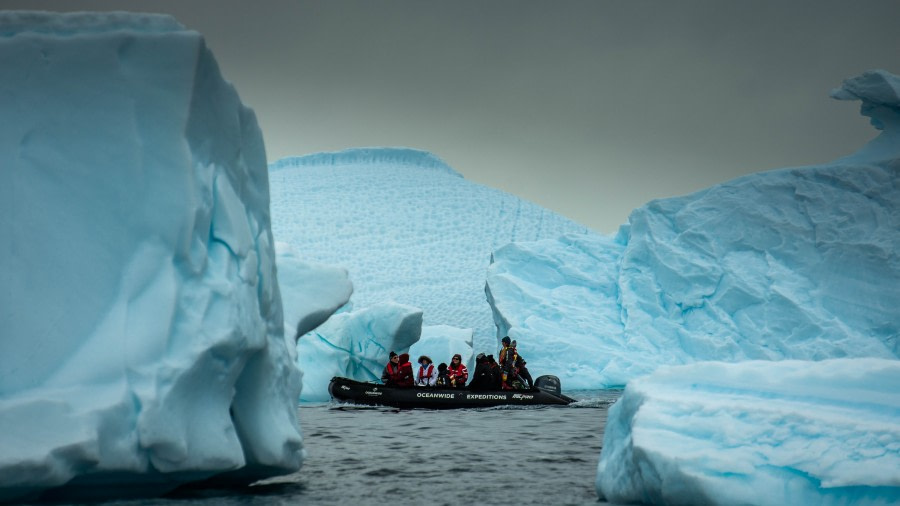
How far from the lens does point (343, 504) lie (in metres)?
5.82

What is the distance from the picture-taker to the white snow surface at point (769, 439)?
14.0 feet

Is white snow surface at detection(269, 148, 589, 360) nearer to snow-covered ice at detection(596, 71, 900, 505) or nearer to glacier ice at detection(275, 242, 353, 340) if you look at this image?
snow-covered ice at detection(596, 71, 900, 505)

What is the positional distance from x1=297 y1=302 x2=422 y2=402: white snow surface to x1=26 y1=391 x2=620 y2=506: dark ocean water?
220 inches

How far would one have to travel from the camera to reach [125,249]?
17.4 feet

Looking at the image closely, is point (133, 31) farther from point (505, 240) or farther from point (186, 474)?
point (505, 240)

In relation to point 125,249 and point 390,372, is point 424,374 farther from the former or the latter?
point 125,249

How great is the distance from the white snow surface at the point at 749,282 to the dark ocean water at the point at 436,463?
6.66 m

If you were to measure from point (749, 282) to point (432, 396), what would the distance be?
8.13 meters

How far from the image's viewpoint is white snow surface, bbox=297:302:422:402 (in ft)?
64.0

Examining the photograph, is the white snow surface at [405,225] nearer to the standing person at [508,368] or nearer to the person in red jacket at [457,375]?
the standing person at [508,368]

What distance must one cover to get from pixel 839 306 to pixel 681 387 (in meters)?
15.3

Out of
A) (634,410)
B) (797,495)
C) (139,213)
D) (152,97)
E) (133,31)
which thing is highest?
(133,31)

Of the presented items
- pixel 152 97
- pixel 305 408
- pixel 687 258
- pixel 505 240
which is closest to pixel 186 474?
pixel 152 97

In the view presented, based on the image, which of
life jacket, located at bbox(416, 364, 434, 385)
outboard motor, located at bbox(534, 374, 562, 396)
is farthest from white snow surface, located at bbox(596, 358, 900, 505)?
outboard motor, located at bbox(534, 374, 562, 396)
